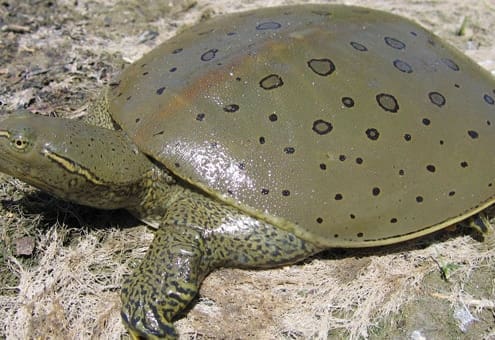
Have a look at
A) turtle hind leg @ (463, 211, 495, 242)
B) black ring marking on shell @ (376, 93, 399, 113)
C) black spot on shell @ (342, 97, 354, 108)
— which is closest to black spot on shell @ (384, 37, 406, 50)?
black ring marking on shell @ (376, 93, 399, 113)

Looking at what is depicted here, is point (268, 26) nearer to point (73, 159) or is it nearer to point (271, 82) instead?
point (271, 82)

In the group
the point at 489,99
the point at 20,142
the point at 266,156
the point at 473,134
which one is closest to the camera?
the point at 20,142

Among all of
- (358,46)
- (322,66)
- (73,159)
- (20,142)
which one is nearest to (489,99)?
(358,46)

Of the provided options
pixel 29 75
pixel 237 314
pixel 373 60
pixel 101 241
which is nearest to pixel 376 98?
pixel 373 60

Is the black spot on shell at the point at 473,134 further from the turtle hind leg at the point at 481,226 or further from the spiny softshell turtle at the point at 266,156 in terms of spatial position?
the turtle hind leg at the point at 481,226

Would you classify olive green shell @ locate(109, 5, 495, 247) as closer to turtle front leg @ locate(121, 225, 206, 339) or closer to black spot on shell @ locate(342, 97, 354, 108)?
black spot on shell @ locate(342, 97, 354, 108)

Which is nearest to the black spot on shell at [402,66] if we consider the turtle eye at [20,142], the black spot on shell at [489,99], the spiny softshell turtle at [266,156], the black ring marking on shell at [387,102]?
the spiny softshell turtle at [266,156]

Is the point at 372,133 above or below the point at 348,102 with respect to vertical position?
below
